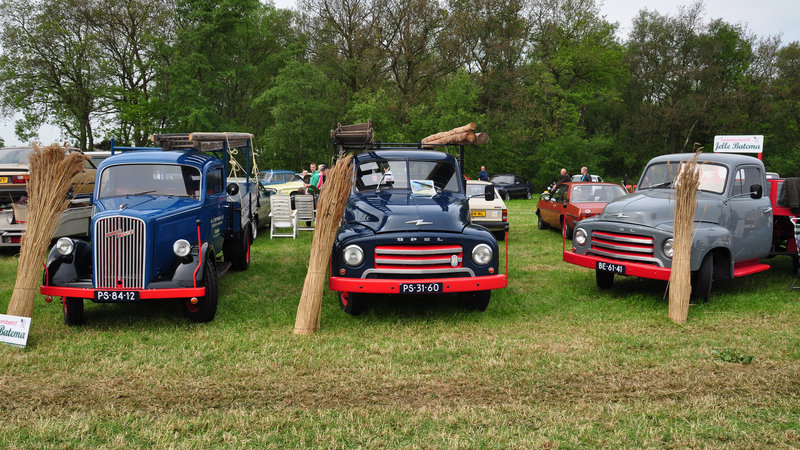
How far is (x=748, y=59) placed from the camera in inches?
1718

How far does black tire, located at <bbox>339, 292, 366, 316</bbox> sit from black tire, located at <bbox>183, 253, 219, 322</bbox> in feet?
4.88

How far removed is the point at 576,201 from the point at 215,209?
869 cm

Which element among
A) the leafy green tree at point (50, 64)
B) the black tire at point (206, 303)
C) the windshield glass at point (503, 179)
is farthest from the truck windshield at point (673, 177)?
the leafy green tree at point (50, 64)

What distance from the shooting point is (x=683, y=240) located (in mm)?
6688

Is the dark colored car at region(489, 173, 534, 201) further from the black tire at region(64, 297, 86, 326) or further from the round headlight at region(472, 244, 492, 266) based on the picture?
the black tire at region(64, 297, 86, 326)

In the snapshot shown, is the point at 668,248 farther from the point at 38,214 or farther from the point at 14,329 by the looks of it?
the point at 14,329

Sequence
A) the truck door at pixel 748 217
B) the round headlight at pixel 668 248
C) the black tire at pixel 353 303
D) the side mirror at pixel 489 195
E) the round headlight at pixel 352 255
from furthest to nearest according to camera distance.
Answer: the side mirror at pixel 489 195 → the truck door at pixel 748 217 → the round headlight at pixel 668 248 → the black tire at pixel 353 303 → the round headlight at pixel 352 255

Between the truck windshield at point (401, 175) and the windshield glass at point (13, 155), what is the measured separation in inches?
435

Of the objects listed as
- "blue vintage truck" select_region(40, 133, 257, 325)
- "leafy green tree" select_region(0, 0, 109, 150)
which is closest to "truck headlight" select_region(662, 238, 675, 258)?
"blue vintage truck" select_region(40, 133, 257, 325)

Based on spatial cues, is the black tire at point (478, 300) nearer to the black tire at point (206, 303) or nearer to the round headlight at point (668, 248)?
the round headlight at point (668, 248)

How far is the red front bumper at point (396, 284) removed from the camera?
6.24 meters

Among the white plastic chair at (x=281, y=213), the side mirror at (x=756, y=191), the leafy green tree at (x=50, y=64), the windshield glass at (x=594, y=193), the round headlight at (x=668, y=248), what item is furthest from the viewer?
the leafy green tree at (x=50, y=64)

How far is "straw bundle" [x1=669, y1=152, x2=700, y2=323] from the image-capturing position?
6.64 meters

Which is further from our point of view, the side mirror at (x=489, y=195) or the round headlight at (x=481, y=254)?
the side mirror at (x=489, y=195)
